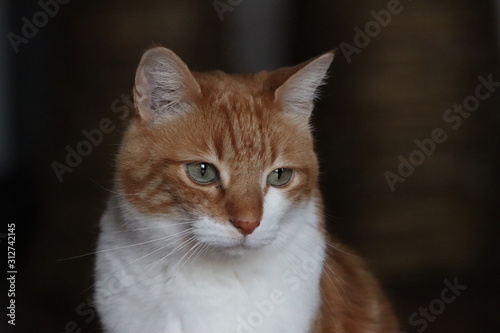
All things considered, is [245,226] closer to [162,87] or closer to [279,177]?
[279,177]

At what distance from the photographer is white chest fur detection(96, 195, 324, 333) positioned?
6.29 ft

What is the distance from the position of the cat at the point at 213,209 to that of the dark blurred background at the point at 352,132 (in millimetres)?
953

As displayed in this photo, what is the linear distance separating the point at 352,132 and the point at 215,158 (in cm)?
170

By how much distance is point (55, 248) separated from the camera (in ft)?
Result: 10.3

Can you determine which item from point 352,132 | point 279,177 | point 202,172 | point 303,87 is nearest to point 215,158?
point 202,172

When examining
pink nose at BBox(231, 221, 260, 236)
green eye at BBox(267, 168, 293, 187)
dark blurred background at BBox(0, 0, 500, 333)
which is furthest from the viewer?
dark blurred background at BBox(0, 0, 500, 333)

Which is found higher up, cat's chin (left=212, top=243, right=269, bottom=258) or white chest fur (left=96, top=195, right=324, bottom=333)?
cat's chin (left=212, top=243, right=269, bottom=258)

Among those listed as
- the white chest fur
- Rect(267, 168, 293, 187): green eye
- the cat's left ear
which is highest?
the cat's left ear

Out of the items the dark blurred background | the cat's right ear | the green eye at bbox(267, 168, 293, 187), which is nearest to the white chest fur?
the green eye at bbox(267, 168, 293, 187)

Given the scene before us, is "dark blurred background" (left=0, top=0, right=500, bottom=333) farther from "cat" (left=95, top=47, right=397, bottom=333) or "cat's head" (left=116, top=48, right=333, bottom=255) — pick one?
"cat's head" (left=116, top=48, right=333, bottom=255)

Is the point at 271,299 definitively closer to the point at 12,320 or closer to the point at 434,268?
the point at 12,320

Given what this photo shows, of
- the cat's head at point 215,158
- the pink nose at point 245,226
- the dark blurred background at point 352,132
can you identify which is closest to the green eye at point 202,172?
the cat's head at point 215,158

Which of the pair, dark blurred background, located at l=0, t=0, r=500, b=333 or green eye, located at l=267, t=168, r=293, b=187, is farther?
dark blurred background, located at l=0, t=0, r=500, b=333

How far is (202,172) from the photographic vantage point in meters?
1.84
